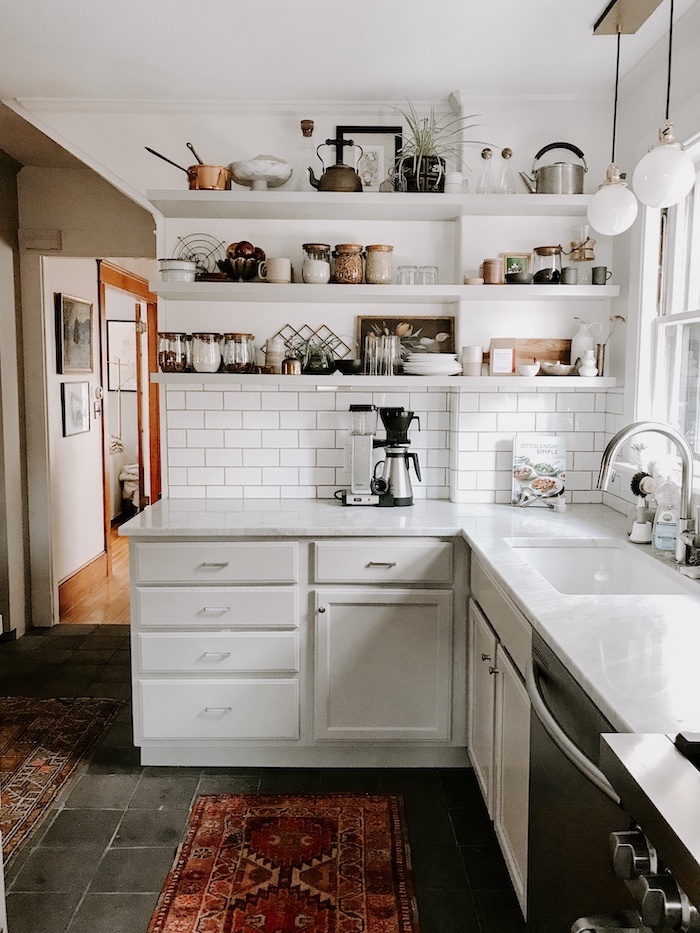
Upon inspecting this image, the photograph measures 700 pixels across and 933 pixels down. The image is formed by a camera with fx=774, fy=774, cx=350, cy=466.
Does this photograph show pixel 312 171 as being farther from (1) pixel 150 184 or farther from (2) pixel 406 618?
(2) pixel 406 618

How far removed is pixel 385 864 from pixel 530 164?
2691mm

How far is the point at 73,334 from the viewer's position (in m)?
4.92

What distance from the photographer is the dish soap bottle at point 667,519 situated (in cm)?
236

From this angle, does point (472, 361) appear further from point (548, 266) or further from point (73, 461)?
point (73, 461)

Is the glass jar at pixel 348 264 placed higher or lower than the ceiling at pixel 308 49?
lower

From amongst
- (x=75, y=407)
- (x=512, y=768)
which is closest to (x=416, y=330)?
(x=512, y=768)

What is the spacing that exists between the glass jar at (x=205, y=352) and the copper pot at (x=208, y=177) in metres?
0.57

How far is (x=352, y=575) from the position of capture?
2799 millimetres

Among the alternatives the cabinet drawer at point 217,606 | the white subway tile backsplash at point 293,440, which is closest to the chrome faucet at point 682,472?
the white subway tile backsplash at point 293,440

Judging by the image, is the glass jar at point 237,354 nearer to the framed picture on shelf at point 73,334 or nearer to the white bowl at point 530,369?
the white bowl at point 530,369

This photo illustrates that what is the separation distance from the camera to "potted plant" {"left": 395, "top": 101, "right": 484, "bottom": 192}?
3041mm

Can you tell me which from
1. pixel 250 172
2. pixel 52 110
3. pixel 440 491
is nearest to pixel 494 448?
pixel 440 491

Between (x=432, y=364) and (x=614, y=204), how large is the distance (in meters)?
1.13

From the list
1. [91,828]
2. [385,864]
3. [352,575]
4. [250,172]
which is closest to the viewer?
[385,864]
